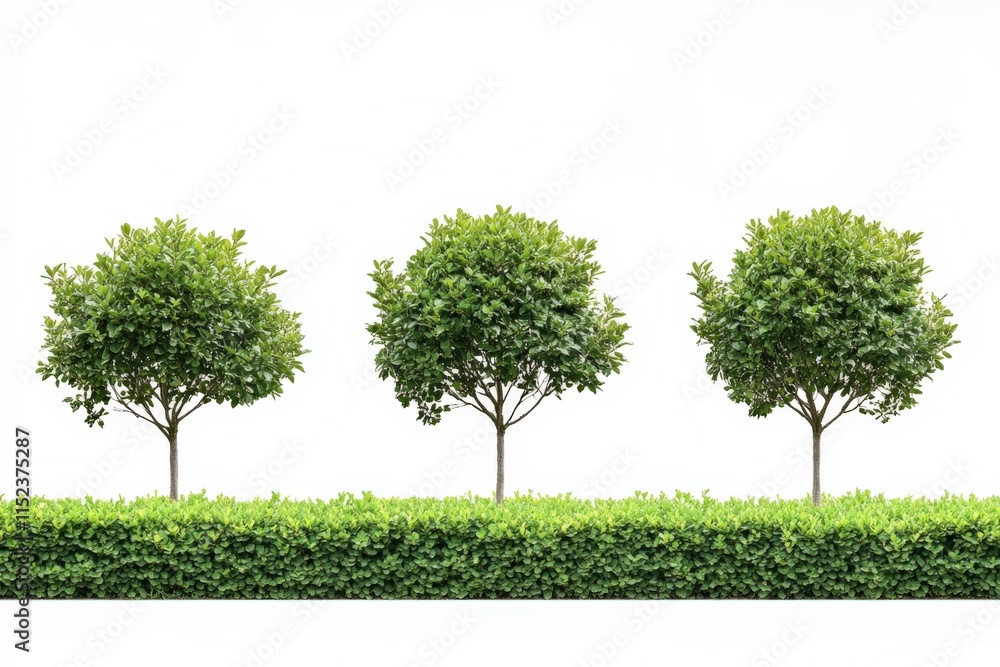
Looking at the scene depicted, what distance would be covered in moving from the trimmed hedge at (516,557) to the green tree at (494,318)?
4.90 ft

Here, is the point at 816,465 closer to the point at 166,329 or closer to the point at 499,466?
the point at 499,466

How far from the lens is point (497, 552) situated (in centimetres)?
1259

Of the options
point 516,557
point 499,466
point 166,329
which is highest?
point 166,329

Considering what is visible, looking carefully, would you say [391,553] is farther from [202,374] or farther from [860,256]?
[860,256]

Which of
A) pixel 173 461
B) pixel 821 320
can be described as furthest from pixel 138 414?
pixel 821 320

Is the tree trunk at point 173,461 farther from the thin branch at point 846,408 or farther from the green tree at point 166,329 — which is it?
the thin branch at point 846,408

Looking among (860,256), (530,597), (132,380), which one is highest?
(860,256)

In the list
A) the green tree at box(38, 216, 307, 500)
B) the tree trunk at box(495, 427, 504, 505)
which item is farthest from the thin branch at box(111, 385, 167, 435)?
the tree trunk at box(495, 427, 504, 505)

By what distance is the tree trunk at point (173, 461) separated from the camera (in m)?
13.9

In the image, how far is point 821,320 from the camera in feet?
43.7

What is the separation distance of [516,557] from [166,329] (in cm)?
517

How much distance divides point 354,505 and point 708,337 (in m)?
5.18

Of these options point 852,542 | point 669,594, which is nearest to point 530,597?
point 669,594

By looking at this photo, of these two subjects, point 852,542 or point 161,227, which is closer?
point 852,542
